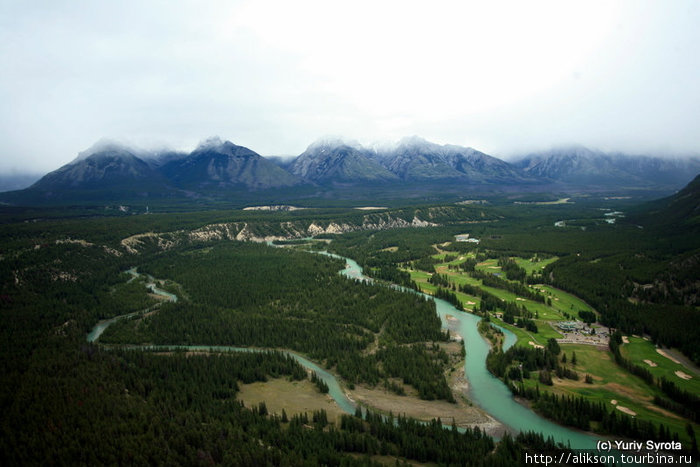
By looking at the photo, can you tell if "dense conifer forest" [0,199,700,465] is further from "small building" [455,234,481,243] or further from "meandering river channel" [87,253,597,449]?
"small building" [455,234,481,243]

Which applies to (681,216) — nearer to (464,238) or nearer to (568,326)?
(464,238)

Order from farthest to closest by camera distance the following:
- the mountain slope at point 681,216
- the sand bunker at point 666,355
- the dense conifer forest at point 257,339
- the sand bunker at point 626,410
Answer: the mountain slope at point 681,216 → the sand bunker at point 666,355 → the sand bunker at point 626,410 → the dense conifer forest at point 257,339

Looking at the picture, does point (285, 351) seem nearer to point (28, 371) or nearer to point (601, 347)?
point (28, 371)

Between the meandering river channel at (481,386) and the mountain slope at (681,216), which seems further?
the mountain slope at (681,216)

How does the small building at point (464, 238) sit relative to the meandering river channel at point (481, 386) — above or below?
above

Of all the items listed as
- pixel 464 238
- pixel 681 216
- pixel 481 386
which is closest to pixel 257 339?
pixel 481 386

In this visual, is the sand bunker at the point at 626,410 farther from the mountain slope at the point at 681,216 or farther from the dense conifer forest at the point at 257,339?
the mountain slope at the point at 681,216

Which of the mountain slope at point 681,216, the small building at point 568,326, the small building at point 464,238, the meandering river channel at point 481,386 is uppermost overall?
the mountain slope at point 681,216

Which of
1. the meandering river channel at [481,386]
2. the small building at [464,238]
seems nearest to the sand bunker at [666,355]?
the meandering river channel at [481,386]
